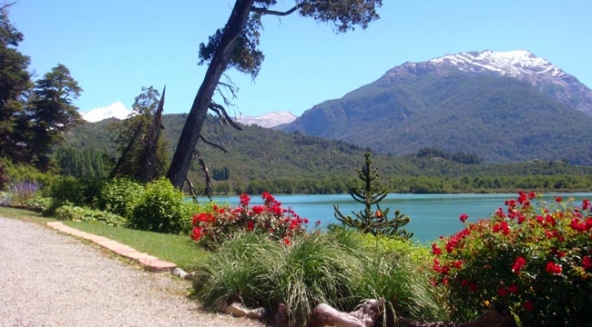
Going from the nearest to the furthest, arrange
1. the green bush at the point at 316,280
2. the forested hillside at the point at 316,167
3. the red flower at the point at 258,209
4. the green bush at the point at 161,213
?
1. the green bush at the point at 316,280
2. the red flower at the point at 258,209
3. the green bush at the point at 161,213
4. the forested hillside at the point at 316,167

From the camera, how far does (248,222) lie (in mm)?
8734

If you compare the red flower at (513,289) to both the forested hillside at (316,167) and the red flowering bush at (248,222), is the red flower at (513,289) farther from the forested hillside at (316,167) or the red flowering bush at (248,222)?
the forested hillside at (316,167)

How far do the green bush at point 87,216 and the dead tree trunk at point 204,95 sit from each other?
3.00m

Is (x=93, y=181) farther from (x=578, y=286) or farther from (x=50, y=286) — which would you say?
(x=578, y=286)

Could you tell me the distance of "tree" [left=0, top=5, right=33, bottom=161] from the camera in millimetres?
33438

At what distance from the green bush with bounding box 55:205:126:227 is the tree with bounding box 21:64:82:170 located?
26362 mm

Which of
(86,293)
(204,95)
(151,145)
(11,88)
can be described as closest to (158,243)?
(86,293)

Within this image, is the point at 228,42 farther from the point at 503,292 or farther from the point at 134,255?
the point at 503,292

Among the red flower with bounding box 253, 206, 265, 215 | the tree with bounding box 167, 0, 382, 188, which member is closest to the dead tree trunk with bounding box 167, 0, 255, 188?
the tree with bounding box 167, 0, 382, 188

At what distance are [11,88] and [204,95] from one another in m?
24.3

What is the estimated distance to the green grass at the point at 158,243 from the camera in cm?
752

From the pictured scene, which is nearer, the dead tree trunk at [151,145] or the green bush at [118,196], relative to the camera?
the green bush at [118,196]

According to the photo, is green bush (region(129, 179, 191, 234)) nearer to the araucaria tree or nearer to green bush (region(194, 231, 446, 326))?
the araucaria tree

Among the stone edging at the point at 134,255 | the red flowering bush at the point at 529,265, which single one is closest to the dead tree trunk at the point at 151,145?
the stone edging at the point at 134,255
